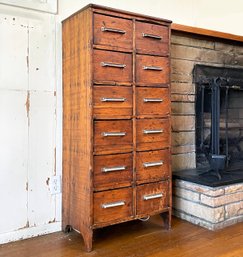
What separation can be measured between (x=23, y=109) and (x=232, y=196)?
166 centimetres

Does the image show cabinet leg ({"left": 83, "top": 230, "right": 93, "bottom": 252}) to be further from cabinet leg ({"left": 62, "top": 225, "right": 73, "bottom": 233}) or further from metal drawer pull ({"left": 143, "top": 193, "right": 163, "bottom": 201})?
metal drawer pull ({"left": 143, "top": 193, "right": 163, "bottom": 201})

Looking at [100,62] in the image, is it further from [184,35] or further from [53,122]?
[184,35]

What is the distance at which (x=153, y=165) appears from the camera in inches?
85.7

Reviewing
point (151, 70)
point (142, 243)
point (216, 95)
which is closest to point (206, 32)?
point (216, 95)

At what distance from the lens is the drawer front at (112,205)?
77.2 inches

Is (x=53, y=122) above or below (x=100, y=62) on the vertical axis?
below

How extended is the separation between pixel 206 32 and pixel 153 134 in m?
1.23

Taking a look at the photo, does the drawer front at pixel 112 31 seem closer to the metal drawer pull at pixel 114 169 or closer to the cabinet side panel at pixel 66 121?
the cabinet side panel at pixel 66 121

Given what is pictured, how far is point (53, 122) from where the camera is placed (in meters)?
2.22

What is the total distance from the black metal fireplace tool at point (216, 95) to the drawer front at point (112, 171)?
2.64 feet

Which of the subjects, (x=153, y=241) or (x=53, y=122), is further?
(x=53, y=122)

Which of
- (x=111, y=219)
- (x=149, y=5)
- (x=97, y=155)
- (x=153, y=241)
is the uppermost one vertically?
(x=149, y=5)

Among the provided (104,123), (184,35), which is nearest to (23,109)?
(104,123)

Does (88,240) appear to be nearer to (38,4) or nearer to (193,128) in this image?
(193,128)
